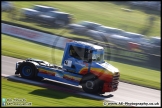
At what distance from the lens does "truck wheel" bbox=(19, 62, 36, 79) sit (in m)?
16.9

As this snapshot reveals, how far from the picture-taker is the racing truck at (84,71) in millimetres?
15984

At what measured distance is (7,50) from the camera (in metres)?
24.9

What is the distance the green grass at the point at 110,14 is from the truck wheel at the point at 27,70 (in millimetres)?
24996

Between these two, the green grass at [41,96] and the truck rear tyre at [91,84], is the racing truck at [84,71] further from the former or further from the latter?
the green grass at [41,96]

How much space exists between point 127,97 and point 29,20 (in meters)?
24.4

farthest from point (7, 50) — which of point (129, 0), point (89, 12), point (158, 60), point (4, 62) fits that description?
point (129, 0)

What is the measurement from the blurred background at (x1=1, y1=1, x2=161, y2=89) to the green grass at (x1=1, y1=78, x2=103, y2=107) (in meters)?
6.95

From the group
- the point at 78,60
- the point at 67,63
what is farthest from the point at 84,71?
the point at 67,63

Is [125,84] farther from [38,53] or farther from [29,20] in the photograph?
[29,20]

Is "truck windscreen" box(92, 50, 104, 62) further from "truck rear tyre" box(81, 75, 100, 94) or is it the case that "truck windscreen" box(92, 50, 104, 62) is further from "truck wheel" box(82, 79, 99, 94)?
"truck wheel" box(82, 79, 99, 94)

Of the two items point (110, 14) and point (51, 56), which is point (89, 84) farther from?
point (110, 14)

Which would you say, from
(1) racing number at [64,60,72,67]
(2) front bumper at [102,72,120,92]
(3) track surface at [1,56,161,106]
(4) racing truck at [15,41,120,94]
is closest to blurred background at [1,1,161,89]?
(3) track surface at [1,56,161,106]

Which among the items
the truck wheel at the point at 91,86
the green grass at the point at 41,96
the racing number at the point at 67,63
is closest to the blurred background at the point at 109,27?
the racing number at the point at 67,63

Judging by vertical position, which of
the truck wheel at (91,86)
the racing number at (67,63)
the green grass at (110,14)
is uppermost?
the green grass at (110,14)
